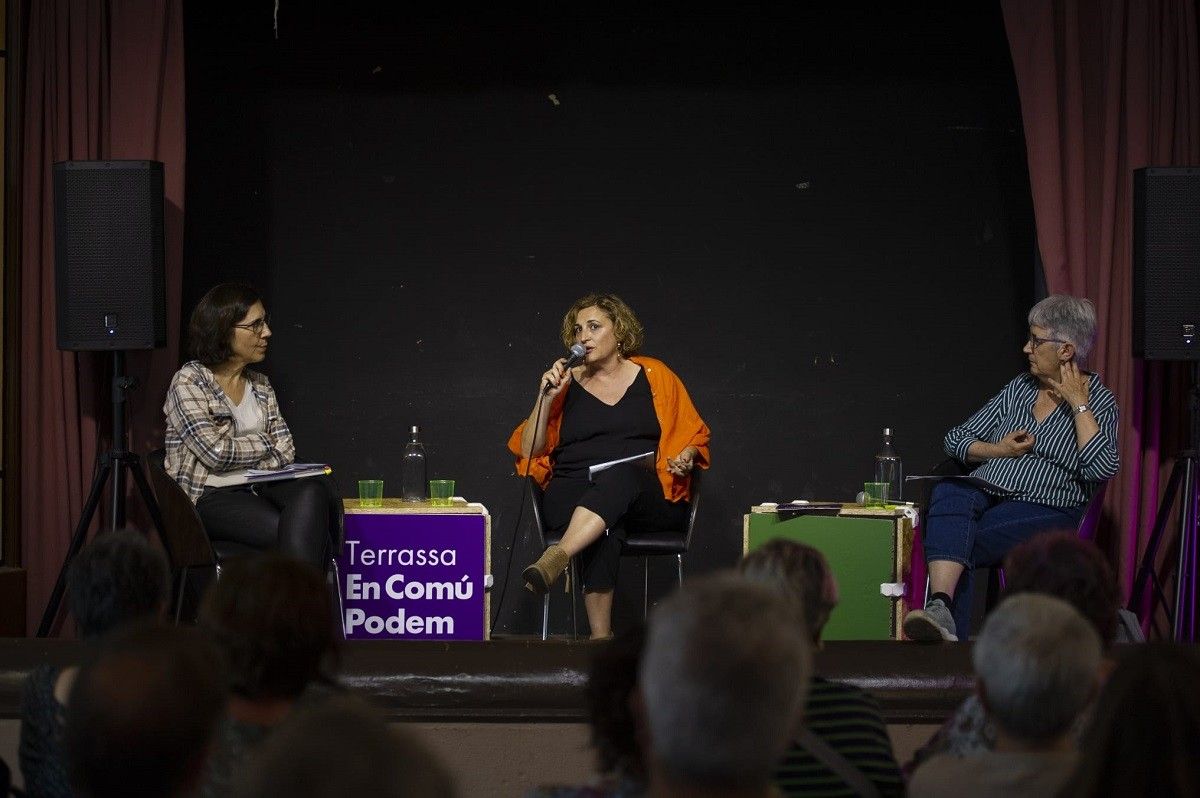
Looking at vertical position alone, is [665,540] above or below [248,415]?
below

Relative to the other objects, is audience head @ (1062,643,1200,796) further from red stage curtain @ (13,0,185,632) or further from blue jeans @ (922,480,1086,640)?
red stage curtain @ (13,0,185,632)

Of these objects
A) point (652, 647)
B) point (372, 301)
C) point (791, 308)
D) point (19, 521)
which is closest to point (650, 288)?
point (791, 308)

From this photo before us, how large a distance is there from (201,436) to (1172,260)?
296cm

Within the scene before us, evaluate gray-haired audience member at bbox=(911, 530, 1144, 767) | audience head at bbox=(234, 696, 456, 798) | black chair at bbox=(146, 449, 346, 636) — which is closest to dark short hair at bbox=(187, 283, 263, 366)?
black chair at bbox=(146, 449, 346, 636)

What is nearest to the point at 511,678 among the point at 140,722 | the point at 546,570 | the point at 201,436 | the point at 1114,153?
the point at 140,722

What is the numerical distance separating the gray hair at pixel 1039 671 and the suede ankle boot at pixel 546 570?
8.46 ft

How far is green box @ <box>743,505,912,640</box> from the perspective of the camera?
4250 mm

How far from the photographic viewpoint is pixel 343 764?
95 cm

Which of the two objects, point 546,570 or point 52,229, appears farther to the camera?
point 52,229

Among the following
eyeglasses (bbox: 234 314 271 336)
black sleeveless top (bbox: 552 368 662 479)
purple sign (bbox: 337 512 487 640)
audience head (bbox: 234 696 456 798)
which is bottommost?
purple sign (bbox: 337 512 487 640)

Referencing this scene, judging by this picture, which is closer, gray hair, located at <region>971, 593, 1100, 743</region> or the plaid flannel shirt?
gray hair, located at <region>971, 593, 1100, 743</region>

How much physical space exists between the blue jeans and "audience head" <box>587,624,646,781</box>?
2.76 m

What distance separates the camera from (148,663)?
50.3 inches

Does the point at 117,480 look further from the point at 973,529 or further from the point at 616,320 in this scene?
the point at 973,529
